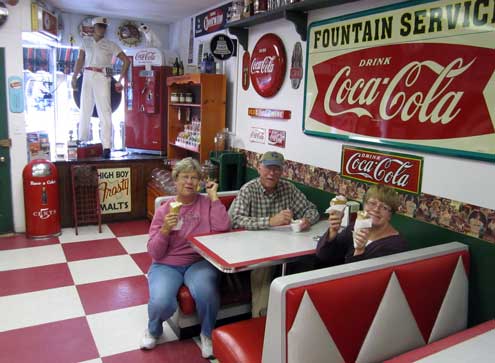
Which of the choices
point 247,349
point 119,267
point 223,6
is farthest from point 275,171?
point 223,6

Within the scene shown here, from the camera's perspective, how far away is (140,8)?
554 cm

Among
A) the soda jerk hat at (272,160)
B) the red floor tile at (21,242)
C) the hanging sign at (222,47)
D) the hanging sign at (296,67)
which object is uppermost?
the hanging sign at (222,47)

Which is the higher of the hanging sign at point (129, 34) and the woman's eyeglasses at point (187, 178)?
the hanging sign at point (129, 34)

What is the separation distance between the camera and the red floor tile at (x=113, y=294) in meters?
3.38

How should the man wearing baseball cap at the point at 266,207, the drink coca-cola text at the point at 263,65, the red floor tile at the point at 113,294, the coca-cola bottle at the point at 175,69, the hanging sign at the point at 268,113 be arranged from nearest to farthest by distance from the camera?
1. the man wearing baseball cap at the point at 266,207
2. the red floor tile at the point at 113,294
3. the hanging sign at the point at 268,113
4. the drink coca-cola text at the point at 263,65
5. the coca-cola bottle at the point at 175,69

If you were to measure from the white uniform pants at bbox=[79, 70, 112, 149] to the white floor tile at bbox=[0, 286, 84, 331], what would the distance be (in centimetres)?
262

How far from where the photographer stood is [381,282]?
1935 mm

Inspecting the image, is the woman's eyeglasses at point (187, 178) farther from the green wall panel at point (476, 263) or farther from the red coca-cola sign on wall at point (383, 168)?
the green wall panel at point (476, 263)

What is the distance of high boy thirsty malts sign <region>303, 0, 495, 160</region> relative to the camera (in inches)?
90.0

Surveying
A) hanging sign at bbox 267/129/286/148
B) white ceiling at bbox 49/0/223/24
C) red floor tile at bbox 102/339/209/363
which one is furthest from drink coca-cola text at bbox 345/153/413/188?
white ceiling at bbox 49/0/223/24

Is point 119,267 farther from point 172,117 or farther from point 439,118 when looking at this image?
point 439,118

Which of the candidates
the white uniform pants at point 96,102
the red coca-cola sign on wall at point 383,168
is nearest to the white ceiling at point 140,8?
the white uniform pants at point 96,102

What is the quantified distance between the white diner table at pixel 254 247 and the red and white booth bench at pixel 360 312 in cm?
34

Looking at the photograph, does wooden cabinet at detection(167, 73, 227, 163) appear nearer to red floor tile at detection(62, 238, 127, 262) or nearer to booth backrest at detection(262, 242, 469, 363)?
red floor tile at detection(62, 238, 127, 262)
